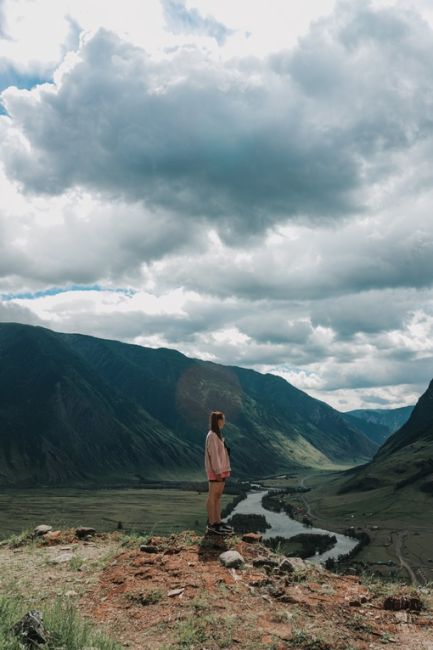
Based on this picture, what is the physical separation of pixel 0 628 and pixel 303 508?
198 meters

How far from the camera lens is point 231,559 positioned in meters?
14.0

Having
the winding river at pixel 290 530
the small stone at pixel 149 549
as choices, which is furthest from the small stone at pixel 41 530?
the winding river at pixel 290 530

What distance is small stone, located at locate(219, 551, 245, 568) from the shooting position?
45.6ft

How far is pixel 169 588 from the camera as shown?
1247cm

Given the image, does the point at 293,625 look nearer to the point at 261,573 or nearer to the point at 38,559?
the point at 261,573

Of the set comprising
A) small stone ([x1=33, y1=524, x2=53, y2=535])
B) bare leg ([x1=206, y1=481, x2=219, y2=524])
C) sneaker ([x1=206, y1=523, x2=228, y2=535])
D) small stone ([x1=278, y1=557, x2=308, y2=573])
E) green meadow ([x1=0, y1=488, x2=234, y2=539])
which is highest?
bare leg ([x1=206, y1=481, x2=219, y2=524])

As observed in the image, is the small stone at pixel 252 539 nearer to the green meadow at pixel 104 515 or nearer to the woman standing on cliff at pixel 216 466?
the woman standing on cliff at pixel 216 466

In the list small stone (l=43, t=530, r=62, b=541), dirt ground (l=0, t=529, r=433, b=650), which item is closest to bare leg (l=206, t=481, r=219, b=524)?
dirt ground (l=0, t=529, r=433, b=650)

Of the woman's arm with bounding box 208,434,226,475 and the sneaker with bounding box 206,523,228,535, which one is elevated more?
the woman's arm with bounding box 208,434,226,475

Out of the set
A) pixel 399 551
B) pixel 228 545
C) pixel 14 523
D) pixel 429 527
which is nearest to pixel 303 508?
pixel 429 527

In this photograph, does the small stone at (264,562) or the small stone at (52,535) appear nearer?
the small stone at (264,562)

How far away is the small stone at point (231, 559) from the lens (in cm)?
1391

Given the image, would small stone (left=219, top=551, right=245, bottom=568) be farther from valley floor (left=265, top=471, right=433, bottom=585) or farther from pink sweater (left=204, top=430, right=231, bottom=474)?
valley floor (left=265, top=471, right=433, bottom=585)

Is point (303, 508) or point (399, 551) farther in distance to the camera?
point (303, 508)
